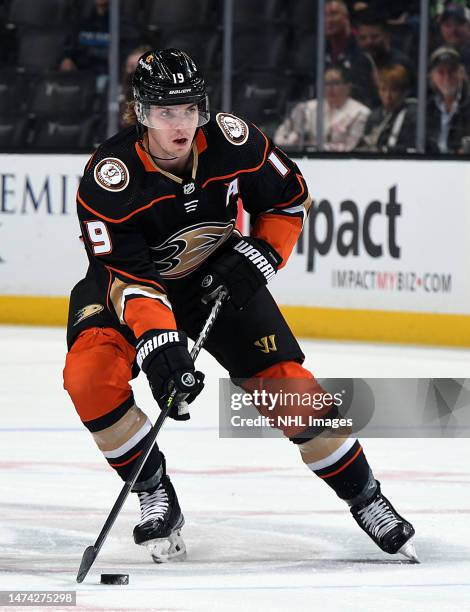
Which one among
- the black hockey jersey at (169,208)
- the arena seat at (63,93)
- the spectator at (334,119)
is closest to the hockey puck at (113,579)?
the black hockey jersey at (169,208)

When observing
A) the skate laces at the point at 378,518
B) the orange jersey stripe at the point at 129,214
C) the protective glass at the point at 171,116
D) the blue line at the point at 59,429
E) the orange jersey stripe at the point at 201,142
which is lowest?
the blue line at the point at 59,429

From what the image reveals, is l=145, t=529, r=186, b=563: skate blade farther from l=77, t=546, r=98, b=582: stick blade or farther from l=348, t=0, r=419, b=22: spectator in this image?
l=348, t=0, r=419, b=22: spectator

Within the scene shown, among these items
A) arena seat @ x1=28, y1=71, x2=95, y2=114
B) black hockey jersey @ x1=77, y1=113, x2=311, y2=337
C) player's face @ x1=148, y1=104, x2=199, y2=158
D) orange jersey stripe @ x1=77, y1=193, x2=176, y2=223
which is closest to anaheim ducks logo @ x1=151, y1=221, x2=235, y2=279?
black hockey jersey @ x1=77, y1=113, x2=311, y2=337

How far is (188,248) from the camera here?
149 inches

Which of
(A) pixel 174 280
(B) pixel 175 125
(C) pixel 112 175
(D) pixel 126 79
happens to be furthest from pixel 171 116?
(D) pixel 126 79

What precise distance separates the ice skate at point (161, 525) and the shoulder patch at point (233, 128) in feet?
2.67

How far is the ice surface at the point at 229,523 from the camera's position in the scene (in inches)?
129

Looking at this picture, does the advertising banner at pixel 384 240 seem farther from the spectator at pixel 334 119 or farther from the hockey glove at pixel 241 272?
the hockey glove at pixel 241 272

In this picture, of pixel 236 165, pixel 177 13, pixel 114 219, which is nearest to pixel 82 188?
pixel 114 219

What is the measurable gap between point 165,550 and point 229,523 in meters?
0.45

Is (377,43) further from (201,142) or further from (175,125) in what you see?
(175,125)

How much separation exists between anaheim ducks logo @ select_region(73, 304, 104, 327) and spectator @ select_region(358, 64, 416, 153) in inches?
195

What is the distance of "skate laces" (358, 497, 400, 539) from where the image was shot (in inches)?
145

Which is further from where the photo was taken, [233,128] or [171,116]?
[233,128]
